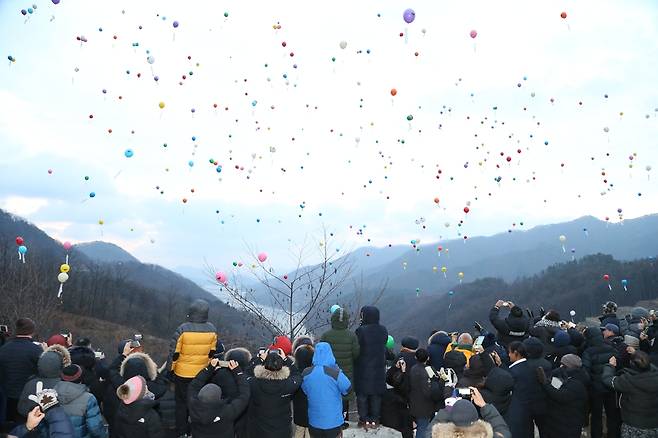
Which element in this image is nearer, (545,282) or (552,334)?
(552,334)

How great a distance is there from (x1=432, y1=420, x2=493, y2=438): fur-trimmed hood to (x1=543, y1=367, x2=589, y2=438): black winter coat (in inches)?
100

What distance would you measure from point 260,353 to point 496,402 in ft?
8.99

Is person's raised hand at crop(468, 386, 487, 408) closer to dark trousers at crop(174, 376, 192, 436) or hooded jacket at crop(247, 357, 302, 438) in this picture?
hooded jacket at crop(247, 357, 302, 438)

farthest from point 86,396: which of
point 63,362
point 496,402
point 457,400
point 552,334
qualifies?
point 552,334

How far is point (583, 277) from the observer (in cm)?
11306

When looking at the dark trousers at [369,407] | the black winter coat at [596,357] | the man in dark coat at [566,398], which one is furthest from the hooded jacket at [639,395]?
the dark trousers at [369,407]

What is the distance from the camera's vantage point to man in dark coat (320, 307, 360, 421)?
6.50 m

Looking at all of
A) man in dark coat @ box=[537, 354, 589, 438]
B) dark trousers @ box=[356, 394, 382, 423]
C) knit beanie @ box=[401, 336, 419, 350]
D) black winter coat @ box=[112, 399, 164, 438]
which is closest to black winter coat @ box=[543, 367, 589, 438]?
man in dark coat @ box=[537, 354, 589, 438]

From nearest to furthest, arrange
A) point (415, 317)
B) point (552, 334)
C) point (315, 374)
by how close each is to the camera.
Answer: point (315, 374) → point (552, 334) → point (415, 317)

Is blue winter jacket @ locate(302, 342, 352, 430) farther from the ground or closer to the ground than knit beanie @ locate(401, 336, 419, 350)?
closer to the ground

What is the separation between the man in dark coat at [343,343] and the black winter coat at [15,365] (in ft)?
12.8

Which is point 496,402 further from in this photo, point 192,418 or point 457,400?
point 192,418

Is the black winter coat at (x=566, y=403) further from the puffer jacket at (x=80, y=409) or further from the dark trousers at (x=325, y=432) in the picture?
the puffer jacket at (x=80, y=409)

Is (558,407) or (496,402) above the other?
(496,402)
